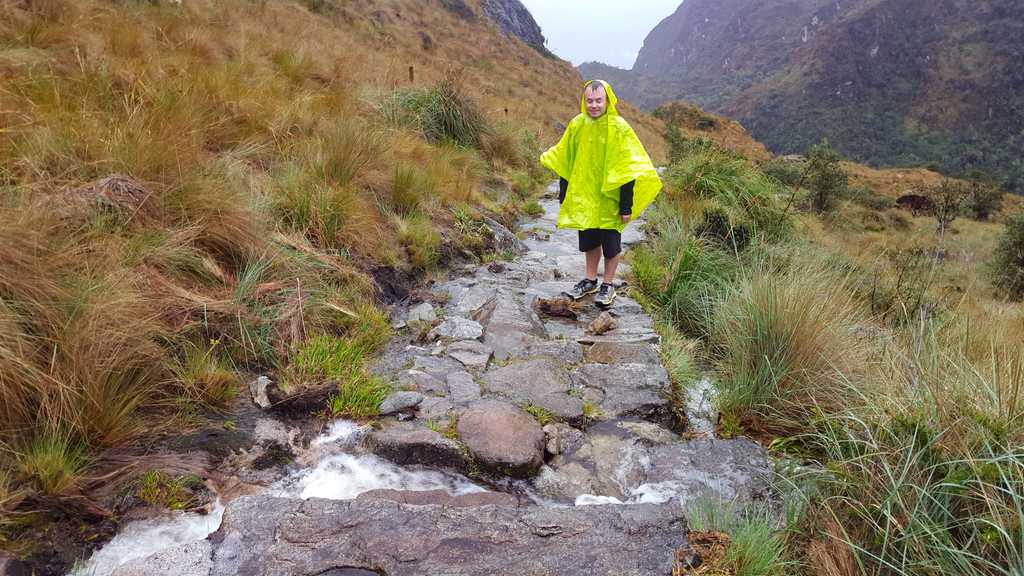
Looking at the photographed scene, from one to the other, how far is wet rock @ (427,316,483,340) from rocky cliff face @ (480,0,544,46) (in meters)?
47.8

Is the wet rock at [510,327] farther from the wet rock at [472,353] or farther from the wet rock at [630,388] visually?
the wet rock at [630,388]

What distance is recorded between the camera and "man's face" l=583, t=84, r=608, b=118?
4.27m

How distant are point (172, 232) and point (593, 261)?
3.08 metres

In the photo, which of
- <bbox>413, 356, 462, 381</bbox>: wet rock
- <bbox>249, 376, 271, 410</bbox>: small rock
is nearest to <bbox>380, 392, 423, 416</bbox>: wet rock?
<bbox>413, 356, 462, 381</bbox>: wet rock

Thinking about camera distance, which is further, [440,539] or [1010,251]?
[1010,251]

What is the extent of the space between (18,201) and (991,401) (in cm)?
387

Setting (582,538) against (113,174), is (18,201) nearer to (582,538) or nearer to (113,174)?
(113,174)

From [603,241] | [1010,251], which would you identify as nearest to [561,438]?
[603,241]

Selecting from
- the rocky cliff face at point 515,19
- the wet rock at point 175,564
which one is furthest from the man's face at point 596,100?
the rocky cliff face at point 515,19

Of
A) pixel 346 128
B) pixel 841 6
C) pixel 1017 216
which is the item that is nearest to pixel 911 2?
pixel 841 6

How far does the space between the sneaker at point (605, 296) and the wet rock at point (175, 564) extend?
128 inches

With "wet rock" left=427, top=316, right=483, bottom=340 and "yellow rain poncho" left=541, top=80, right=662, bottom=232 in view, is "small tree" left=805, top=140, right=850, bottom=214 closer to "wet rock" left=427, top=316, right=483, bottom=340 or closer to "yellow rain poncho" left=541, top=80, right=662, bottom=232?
"yellow rain poncho" left=541, top=80, right=662, bottom=232

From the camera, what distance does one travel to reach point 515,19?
55656 millimetres

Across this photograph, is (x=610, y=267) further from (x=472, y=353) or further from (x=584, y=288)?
(x=472, y=353)
